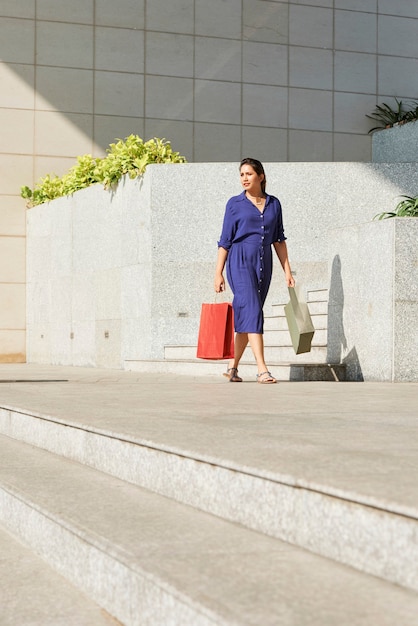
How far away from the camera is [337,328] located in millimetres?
10906

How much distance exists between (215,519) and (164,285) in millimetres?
11055

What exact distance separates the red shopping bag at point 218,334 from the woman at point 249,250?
0.21 meters

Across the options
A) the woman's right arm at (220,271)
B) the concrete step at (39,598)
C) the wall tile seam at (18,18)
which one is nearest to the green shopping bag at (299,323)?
the woman's right arm at (220,271)

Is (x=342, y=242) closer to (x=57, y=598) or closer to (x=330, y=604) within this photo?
(x=57, y=598)

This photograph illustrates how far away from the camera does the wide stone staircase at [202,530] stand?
8.34 feet

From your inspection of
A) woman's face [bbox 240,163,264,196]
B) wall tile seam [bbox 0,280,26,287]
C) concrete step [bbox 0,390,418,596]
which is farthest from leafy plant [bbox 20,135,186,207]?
concrete step [bbox 0,390,418,596]

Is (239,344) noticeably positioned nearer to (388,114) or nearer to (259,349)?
(259,349)

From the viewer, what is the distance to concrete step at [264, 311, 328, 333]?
11781 millimetres

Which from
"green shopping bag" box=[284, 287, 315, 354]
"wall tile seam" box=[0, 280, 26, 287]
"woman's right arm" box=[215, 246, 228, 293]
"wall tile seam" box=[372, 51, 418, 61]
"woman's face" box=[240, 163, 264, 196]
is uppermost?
"wall tile seam" box=[372, 51, 418, 61]

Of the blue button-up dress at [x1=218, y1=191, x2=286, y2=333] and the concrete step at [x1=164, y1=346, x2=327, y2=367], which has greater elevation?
the blue button-up dress at [x1=218, y1=191, x2=286, y2=333]

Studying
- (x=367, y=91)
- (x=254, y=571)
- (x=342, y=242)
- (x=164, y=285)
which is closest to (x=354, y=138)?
(x=367, y=91)

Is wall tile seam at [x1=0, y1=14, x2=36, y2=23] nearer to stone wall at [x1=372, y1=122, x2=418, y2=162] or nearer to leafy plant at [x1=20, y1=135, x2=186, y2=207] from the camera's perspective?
leafy plant at [x1=20, y1=135, x2=186, y2=207]

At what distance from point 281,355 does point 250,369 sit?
3.51 ft

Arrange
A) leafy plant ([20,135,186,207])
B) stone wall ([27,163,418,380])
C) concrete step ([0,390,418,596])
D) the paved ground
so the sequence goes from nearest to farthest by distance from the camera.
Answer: concrete step ([0,390,418,596]) < the paved ground < stone wall ([27,163,418,380]) < leafy plant ([20,135,186,207])
